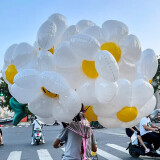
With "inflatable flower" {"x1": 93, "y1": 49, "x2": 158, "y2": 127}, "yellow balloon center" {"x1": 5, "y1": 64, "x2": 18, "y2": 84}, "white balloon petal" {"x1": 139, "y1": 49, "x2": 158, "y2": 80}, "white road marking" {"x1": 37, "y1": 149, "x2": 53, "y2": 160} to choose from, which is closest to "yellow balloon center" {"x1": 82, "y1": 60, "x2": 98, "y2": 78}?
"inflatable flower" {"x1": 93, "y1": 49, "x2": 158, "y2": 127}

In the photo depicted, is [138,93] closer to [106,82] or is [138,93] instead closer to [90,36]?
[106,82]

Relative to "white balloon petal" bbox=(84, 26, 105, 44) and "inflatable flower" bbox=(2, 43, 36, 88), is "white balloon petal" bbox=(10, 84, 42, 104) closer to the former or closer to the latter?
"inflatable flower" bbox=(2, 43, 36, 88)

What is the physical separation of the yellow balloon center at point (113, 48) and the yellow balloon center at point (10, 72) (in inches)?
49.1

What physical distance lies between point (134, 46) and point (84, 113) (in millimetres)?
1069

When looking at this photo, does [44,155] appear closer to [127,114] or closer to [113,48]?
[127,114]

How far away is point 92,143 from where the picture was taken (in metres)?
3.68

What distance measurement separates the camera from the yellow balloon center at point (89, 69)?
305cm

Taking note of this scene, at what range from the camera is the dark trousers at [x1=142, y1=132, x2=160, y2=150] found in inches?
307

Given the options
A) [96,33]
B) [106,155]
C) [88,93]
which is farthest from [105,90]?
[106,155]

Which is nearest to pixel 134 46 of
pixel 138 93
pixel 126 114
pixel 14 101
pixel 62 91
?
pixel 138 93

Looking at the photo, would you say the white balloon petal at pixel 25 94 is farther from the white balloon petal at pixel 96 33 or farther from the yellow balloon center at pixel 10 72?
the white balloon petal at pixel 96 33

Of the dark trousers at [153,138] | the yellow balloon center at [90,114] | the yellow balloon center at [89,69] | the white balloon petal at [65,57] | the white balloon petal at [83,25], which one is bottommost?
the dark trousers at [153,138]

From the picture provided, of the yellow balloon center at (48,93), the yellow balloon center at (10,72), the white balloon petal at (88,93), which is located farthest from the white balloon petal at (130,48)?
the yellow balloon center at (10,72)

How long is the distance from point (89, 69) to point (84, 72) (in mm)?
95
